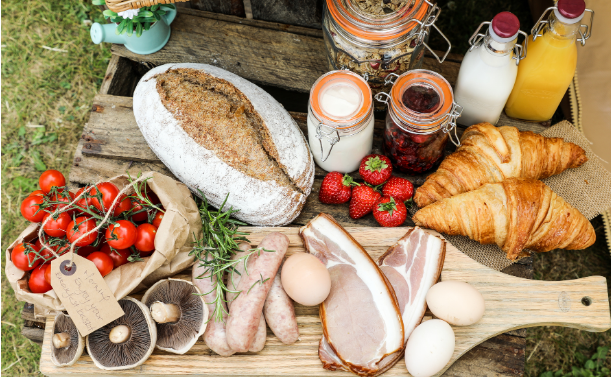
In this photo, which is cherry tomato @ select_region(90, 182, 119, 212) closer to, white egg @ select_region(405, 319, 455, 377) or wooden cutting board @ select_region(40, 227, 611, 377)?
wooden cutting board @ select_region(40, 227, 611, 377)

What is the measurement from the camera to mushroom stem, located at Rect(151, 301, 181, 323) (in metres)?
1.33

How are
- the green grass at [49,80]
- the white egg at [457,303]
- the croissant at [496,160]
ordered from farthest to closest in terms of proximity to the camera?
1. the green grass at [49,80]
2. the croissant at [496,160]
3. the white egg at [457,303]

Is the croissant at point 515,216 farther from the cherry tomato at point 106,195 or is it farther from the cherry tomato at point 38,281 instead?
the cherry tomato at point 38,281

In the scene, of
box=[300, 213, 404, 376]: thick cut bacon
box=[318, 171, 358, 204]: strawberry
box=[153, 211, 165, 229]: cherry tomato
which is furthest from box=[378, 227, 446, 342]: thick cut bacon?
box=[153, 211, 165, 229]: cherry tomato

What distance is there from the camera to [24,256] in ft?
4.30

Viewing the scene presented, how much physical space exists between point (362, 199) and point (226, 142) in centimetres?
53

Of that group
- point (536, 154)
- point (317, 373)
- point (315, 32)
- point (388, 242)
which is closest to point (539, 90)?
point (536, 154)

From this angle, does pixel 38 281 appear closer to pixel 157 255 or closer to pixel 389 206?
pixel 157 255

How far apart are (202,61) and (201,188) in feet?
2.10

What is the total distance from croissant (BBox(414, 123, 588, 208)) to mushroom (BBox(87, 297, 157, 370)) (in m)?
1.00

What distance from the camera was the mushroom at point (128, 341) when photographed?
1.34 meters

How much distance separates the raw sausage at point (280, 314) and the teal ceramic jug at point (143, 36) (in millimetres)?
1175

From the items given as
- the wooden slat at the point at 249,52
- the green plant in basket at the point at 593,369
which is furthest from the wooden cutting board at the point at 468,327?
the wooden slat at the point at 249,52

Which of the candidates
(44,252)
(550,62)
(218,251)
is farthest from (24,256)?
(550,62)
